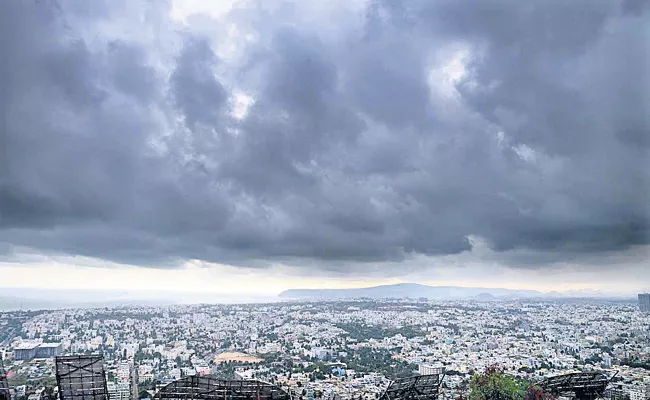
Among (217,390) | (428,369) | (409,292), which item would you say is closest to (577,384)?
(217,390)

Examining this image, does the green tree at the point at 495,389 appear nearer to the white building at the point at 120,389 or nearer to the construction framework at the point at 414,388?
the construction framework at the point at 414,388

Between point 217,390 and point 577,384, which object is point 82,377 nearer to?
point 217,390

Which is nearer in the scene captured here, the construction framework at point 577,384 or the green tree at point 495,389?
the construction framework at point 577,384

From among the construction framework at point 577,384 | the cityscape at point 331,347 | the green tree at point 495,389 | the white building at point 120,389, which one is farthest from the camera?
the cityscape at point 331,347

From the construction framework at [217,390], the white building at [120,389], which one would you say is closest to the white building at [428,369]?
the white building at [120,389]

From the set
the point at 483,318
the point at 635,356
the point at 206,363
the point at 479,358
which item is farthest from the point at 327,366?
the point at 483,318

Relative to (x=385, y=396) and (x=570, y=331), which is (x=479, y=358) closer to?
(x=570, y=331)
